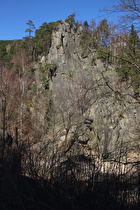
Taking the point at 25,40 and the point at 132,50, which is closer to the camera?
the point at 132,50

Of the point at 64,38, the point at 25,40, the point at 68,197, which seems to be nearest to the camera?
the point at 68,197

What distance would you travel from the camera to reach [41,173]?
9.16 ft

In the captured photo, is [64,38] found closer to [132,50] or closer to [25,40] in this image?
[25,40]

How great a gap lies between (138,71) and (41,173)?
3970 millimetres

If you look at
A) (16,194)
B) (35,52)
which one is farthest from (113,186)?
(35,52)

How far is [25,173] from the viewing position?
2.88 metres

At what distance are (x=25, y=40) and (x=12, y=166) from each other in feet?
130

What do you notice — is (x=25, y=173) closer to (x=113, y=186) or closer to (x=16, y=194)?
(x=16, y=194)

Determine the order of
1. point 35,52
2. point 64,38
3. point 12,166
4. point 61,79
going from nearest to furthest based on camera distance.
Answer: point 12,166, point 61,79, point 64,38, point 35,52

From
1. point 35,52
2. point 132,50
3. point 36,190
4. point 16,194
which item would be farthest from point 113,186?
point 35,52

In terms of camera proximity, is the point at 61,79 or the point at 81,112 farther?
the point at 61,79

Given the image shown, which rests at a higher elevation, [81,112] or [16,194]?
[81,112]

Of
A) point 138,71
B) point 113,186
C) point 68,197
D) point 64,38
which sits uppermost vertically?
point 64,38

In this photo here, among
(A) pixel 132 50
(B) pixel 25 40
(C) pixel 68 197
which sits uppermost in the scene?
(B) pixel 25 40
